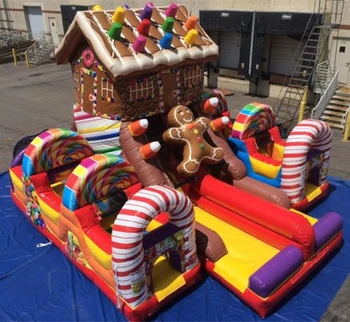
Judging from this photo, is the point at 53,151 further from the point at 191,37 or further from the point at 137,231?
the point at 191,37

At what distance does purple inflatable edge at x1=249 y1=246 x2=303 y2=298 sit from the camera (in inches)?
208

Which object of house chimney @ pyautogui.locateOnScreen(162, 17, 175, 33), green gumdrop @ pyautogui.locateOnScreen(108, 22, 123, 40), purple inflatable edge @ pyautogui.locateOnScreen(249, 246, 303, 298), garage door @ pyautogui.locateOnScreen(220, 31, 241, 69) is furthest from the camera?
garage door @ pyautogui.locateOnScreen(220, 31, 241, 69)

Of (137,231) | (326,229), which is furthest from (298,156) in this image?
(137,231)

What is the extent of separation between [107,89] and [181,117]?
1.51 meters

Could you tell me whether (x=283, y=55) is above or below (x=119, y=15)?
below

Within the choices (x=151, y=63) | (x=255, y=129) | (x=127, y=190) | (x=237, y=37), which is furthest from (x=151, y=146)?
(x=237, y=37)

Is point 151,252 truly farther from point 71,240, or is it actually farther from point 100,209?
point 100,209

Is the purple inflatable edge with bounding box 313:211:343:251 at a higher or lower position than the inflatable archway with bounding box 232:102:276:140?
lower

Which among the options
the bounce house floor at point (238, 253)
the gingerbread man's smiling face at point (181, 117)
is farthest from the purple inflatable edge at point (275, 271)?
the gingerbread man's smiling face at point (181, 117)

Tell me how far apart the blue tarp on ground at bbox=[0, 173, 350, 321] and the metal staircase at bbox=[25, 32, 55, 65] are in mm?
20859

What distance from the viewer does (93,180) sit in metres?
6.17

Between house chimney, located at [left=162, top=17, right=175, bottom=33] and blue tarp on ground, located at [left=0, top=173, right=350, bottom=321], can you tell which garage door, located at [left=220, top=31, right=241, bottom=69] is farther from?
blue tarp on ground, located at [left=0, top=173, right=350, bottom=321]

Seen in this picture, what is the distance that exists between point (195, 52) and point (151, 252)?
433 cm

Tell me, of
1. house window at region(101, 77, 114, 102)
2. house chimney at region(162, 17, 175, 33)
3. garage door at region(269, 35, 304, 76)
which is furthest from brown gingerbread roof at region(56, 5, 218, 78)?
garage door at region(269, 35, 304, 76)
